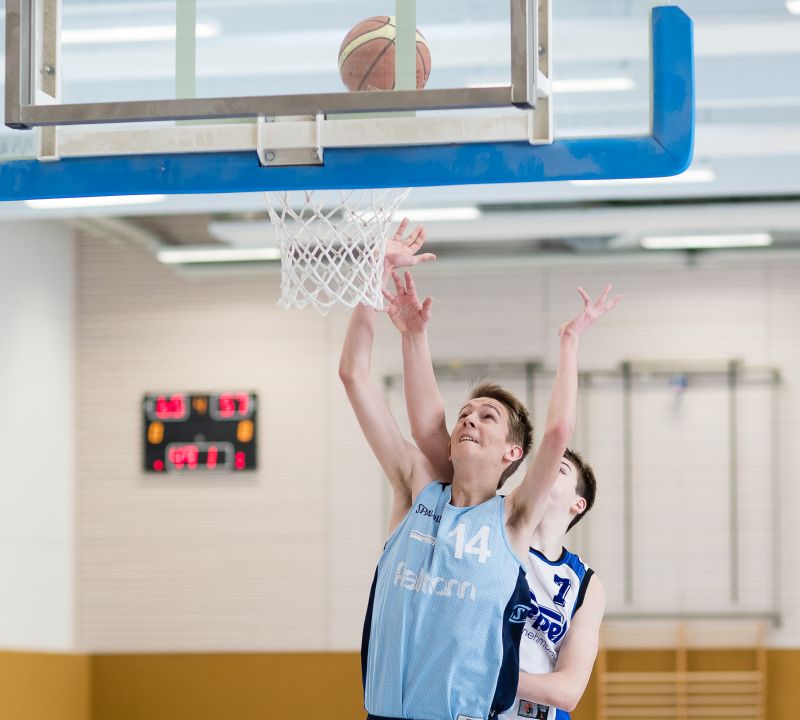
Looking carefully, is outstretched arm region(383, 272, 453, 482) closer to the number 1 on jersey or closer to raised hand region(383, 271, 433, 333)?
raised hand region(383, 271, 433, 333)

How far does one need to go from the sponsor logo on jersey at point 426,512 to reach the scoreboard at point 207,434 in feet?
20.1

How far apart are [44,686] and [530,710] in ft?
20.1

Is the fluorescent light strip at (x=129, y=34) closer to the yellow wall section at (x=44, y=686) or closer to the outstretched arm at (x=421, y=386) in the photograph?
the outstretched arm at (x=421, y=386)

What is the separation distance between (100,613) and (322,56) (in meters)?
6.97

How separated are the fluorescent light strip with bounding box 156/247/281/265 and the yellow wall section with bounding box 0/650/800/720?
2.89 meters

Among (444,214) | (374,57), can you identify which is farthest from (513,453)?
(444,214)

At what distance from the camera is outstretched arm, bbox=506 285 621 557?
3621 mm

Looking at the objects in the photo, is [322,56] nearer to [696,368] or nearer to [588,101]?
[588,101]

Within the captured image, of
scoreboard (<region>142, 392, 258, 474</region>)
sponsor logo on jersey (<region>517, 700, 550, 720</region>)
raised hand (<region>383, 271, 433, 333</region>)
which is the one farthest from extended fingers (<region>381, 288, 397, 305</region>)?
scoreboard (<region>142, 392, 258, 474</region>)

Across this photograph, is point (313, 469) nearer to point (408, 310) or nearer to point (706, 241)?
point (706, 241)

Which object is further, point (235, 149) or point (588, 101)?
point (588, 101)

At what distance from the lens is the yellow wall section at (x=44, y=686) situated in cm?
873

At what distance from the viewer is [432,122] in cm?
357

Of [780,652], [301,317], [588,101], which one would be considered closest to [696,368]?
[780,652]
